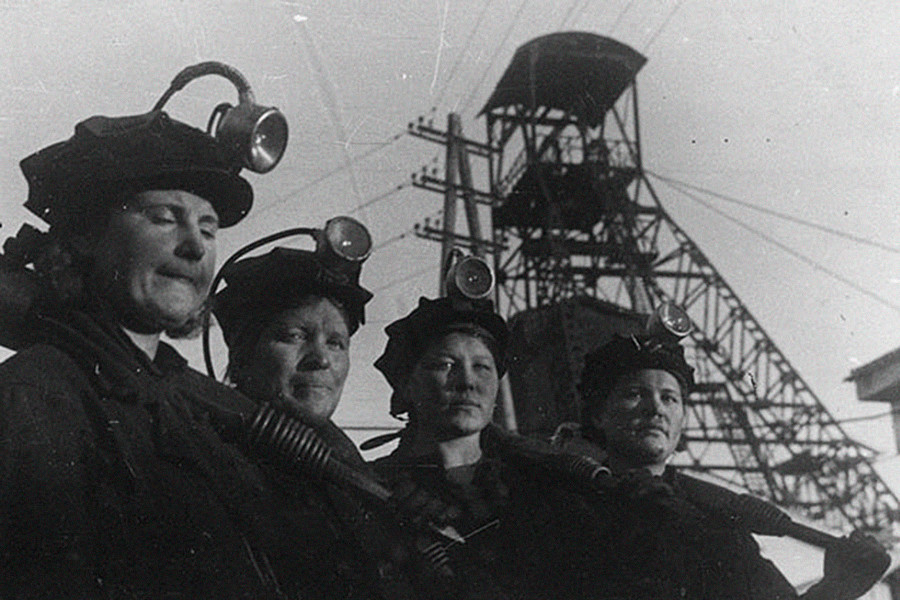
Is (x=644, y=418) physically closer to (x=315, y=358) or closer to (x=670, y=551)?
(x=670, y=551)

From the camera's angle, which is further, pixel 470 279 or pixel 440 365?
pixel 470 279

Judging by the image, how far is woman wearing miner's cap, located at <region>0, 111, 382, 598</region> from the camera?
1695 mm

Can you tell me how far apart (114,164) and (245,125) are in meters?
0.31

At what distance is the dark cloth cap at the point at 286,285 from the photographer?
2758 mm

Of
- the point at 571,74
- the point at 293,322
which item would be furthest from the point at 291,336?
the point at 571,74

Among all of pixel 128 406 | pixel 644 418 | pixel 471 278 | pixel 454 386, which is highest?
pixel 471 278

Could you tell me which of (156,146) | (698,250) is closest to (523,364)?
(698,250)

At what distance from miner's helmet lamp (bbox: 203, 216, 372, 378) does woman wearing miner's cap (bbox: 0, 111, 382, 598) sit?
1.47 ft

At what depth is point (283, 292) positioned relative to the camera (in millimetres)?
2762

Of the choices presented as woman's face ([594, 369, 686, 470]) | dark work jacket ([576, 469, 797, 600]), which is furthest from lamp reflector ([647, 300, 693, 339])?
dark work jacket ([576, 469, 797, 600])

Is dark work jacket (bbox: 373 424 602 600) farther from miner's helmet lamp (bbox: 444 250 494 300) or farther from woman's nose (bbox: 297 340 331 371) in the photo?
miner's helmet lamp (bbox: 444 250 494 300)

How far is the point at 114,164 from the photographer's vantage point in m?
2.07

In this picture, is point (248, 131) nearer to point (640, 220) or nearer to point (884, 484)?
point (640, 220)

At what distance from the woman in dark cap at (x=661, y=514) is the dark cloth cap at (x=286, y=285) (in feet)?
2.93
